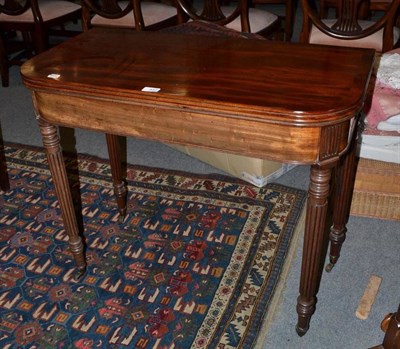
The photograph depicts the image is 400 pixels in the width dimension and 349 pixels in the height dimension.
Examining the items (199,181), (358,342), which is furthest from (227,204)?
(358,342)

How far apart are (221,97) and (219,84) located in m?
0.09

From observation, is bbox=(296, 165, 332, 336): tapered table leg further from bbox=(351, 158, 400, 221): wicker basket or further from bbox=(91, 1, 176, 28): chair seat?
bbox=(91, 1, 176, 28): chair seat

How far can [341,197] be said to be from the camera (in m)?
1.75

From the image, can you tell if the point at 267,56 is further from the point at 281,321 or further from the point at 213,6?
the point at 213,6

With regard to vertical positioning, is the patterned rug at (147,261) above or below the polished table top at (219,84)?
below

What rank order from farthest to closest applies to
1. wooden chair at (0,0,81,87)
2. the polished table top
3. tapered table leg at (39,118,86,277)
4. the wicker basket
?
wooden chair at (0,0,81,87)
the wicker basket
tapered table leg at (39,118,86,277)
the polished table top

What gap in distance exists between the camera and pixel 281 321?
1.70 metres

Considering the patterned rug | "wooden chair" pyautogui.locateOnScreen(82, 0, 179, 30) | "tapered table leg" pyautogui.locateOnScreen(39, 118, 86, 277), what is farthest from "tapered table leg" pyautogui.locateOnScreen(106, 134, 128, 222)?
"wooden chair" pyautogui.locateOnScreen(82, 0, 179, 30)

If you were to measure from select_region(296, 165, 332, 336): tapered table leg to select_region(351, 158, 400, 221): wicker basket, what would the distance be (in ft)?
2.07

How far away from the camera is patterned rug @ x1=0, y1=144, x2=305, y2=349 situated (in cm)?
168

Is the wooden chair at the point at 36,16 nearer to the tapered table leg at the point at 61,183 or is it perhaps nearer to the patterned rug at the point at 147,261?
the patterned rug at the point at 147,261

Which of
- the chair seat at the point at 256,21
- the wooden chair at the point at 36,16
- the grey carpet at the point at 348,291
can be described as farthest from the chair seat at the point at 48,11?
the grey carpet at the point at 348,291

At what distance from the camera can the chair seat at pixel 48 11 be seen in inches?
131

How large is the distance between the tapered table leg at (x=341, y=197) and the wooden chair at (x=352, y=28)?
833 millimetres
